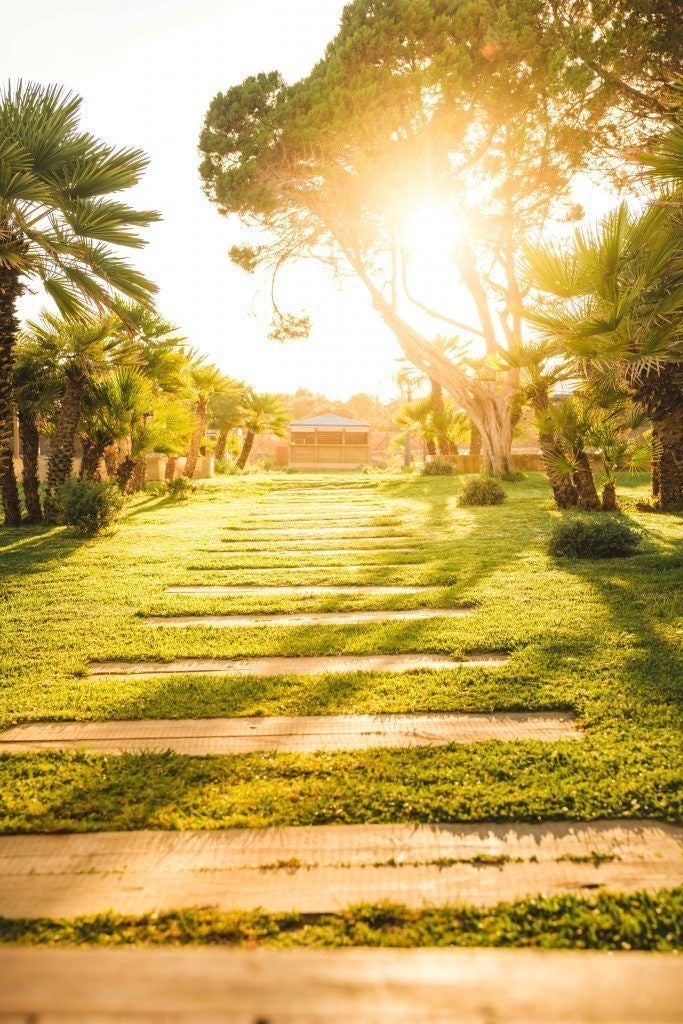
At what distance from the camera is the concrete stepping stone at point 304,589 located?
20.5 feet

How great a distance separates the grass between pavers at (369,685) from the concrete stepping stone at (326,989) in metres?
2.03

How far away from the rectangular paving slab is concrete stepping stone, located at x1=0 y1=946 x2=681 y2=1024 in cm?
561

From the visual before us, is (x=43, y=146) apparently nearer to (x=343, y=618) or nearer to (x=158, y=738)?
(x=343, y=618)

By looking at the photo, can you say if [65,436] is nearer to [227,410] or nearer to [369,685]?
[369,685]

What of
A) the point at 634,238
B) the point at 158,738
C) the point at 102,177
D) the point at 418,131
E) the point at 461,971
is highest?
the point at 418,131

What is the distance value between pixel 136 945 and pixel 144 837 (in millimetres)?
596

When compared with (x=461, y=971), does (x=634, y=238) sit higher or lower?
higher

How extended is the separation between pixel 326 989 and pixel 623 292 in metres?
8.36

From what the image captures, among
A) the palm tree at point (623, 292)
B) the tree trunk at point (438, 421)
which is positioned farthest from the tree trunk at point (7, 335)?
the tree trunk at point (438, 421)

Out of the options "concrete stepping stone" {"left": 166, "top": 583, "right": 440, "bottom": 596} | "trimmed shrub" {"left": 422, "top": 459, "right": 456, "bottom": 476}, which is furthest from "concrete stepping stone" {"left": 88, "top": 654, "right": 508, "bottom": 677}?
"trimmed shrub" {"left": 422, "top": 459, "right": 456, "bottom": 476}

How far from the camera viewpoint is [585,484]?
10742 millimetres

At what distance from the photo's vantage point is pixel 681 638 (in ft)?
14.2

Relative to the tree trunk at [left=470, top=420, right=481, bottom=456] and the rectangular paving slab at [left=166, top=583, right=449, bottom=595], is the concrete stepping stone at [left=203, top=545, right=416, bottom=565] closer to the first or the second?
the rectangular paving slab at [left=166, top=583, right=449, bottom=595]

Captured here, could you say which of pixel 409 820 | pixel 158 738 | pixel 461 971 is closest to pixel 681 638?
pixel 409 820
